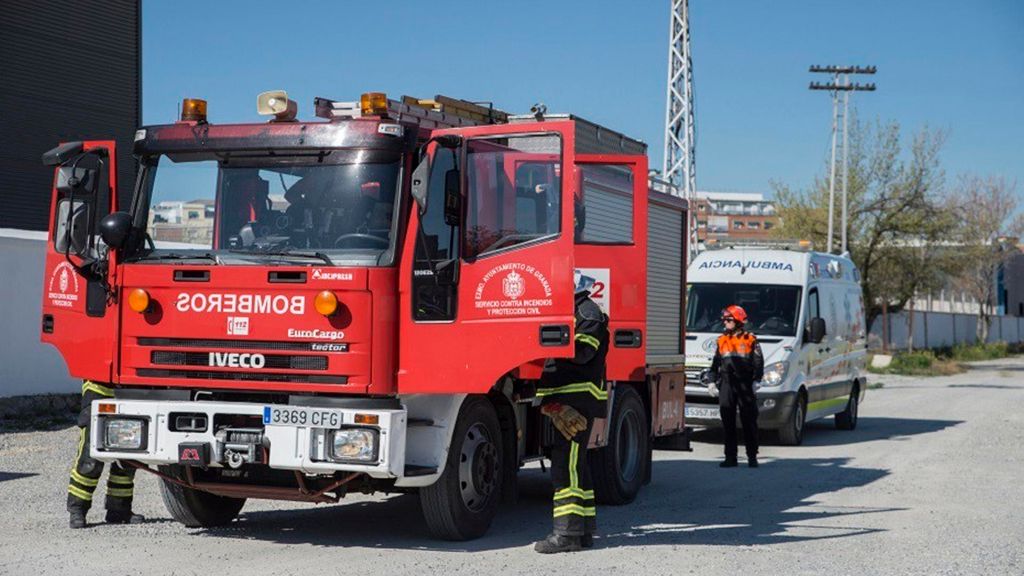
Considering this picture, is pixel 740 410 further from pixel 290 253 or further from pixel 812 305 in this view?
pixel 290 253

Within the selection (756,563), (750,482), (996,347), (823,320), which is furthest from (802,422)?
(996,347)

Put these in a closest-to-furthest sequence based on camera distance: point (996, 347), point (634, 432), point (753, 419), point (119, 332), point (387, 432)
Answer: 1. point (387, 432)
2. point (119, 332)
3. point (634, 432)
4. point (753, 419)
5. point (996, 347)

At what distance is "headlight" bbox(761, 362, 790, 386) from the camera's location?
17203 millimetres

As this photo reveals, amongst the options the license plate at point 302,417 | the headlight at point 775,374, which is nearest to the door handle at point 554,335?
the license plate at point 302,417

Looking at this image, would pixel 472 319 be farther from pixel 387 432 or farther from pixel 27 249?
pixel 27 249

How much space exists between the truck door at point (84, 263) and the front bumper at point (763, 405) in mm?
9482

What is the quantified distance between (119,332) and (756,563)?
4.58m

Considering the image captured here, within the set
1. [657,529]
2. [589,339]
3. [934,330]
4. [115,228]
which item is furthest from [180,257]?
[934,330]

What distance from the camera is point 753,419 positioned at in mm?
14961

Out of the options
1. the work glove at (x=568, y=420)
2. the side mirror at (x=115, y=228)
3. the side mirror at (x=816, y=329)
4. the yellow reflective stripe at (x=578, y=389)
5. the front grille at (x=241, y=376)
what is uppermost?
the side mirror at (x=115, y=228)

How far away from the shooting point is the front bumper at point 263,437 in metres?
8.27

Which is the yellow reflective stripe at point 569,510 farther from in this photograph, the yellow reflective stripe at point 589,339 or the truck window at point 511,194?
the truck window at point 511,194

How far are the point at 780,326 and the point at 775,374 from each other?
0.93 metres

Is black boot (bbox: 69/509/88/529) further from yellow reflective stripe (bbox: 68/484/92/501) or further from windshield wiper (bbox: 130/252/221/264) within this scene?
windshield wiper (bbox: 130/252/221/264)
